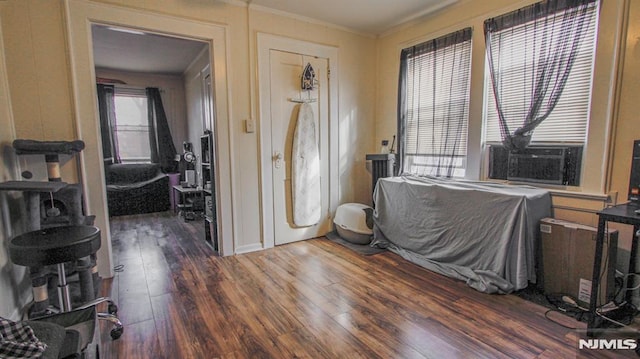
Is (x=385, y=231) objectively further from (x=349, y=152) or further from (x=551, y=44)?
(x=551, y=44)

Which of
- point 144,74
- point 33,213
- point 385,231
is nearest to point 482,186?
point 385,231

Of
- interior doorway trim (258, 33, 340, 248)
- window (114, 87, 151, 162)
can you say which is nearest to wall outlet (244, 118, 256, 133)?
interior doorway trim (258, 33, 340, 248)

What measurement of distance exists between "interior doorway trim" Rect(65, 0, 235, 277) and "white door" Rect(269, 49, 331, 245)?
61cm

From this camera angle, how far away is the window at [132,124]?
569 cm

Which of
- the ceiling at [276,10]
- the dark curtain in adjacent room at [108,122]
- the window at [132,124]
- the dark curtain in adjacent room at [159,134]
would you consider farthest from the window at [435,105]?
the dark curtain in adjacent room at [108,122]

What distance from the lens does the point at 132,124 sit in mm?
5797

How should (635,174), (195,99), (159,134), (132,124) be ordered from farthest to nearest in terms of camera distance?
(159,134)
(132,124)
(195,99)
(635,174)

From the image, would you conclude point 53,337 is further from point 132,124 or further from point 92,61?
point 132,124

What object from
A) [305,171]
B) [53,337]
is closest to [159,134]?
[305,171]

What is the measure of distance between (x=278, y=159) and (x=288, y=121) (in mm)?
450

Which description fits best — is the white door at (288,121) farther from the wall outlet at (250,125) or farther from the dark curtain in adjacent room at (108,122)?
the dark curtain in adjacent room at (108,122)

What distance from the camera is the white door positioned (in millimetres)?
3342

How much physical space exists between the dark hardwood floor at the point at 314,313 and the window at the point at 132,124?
3.38 meters

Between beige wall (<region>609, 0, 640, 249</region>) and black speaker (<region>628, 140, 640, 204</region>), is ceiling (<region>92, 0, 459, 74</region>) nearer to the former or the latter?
beige wall (<region>609, 0, 640, 249</region>)
